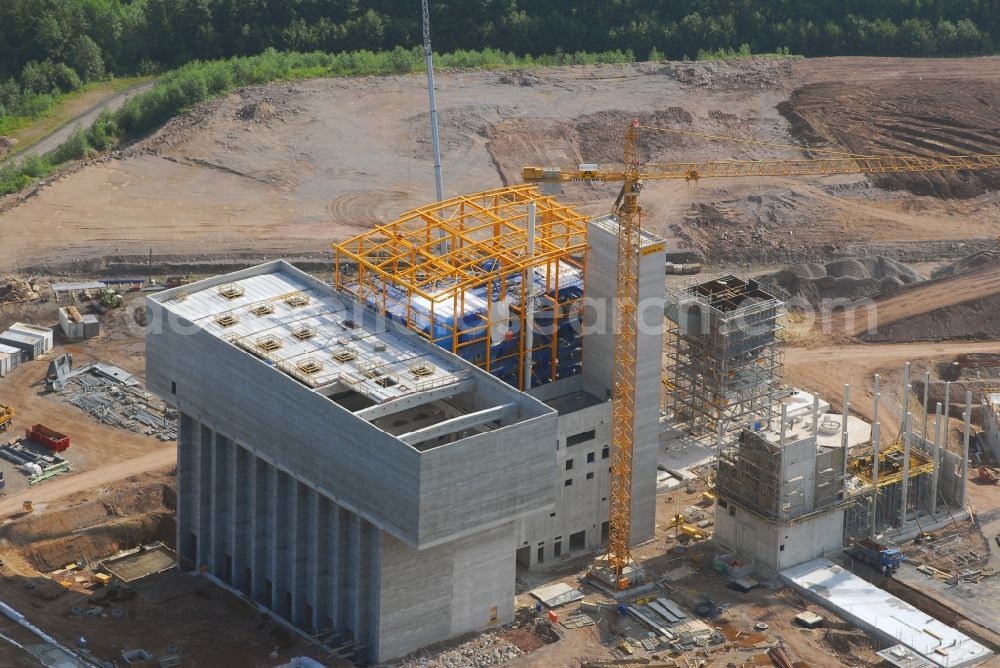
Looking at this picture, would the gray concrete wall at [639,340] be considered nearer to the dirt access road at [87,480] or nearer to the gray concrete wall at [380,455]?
the gray concrete wall at [380,455]

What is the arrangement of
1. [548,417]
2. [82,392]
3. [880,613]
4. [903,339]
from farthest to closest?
[903,339] → [82,392] → [880,613] → [548,417]

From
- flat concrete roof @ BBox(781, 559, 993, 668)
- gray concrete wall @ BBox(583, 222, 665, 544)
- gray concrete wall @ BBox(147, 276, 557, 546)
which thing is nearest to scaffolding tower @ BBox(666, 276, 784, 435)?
gray concrete wall @ BBox(583, 222, 665, 544)

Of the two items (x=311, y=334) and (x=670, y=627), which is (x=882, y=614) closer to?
(x=670, y=627)

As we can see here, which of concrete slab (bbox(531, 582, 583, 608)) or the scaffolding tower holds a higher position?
the scaffolding tower

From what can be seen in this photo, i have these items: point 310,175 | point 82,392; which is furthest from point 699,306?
point 310,175

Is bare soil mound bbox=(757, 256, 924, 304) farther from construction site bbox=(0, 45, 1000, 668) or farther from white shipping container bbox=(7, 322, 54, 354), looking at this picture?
white shipping container bbox=(7, 322, 54, 354)

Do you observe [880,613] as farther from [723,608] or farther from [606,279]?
[606,279]
